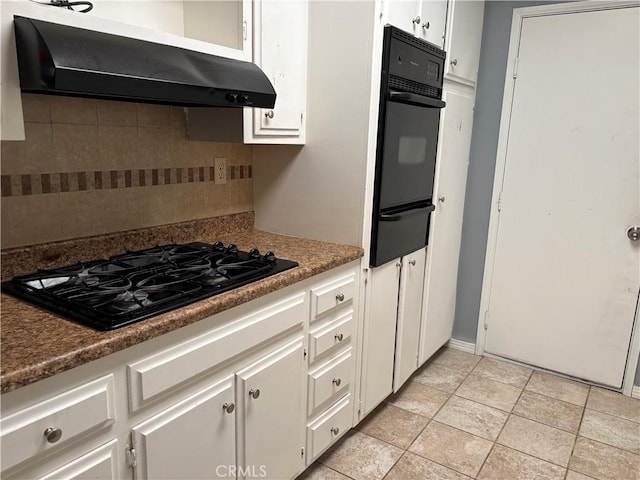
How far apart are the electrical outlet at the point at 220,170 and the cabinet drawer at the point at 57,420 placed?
116 centimetres

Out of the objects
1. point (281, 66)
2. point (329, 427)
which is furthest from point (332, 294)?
point (281, 66)

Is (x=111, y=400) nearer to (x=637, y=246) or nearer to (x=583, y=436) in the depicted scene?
(x=583, y=436)

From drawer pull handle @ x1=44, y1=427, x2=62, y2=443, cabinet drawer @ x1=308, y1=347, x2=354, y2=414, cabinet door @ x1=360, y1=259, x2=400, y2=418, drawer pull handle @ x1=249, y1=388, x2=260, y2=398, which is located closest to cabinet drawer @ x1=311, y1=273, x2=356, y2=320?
cabinet door @ x1=360, y1=259, x2=400, y2=418

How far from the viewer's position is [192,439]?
4.32 feet

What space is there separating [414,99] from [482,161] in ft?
3.66

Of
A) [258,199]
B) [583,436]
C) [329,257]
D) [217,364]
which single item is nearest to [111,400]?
[217,364]

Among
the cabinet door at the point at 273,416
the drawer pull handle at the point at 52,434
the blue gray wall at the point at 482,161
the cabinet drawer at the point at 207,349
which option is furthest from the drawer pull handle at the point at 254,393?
the blue gray wall at the point at 482,161

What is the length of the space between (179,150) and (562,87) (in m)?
2.12

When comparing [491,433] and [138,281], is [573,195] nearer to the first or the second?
[491,433]

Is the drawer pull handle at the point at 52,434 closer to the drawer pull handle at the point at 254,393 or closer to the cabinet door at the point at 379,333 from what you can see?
the drawer pull handle at the point at 254,393

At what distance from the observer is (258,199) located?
2271 mm

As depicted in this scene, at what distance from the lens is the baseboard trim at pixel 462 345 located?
3204 mm

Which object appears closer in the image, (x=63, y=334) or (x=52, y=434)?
(x=52, y=434)

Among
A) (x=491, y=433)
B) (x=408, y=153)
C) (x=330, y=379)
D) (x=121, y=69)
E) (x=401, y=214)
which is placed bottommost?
(x=491, y=433)
